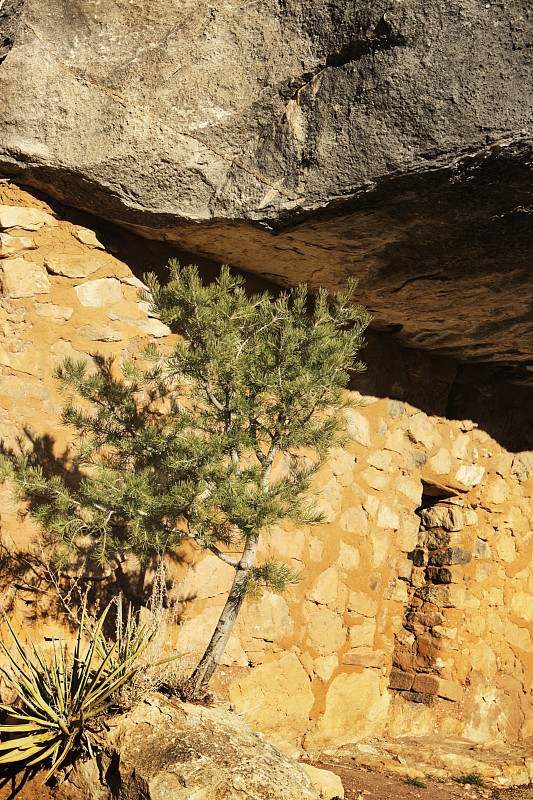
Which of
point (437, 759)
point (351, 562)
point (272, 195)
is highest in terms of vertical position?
point (272, 195)

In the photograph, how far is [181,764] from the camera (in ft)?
7.31

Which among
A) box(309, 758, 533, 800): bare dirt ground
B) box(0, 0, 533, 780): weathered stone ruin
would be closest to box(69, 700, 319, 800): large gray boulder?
box(0, 0, 533, 780): weathered stone ruin

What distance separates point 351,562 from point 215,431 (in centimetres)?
172

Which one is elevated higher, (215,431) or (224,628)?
(215,431)

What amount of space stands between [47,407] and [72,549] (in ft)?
2.02

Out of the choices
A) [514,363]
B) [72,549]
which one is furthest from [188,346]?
[514,363]

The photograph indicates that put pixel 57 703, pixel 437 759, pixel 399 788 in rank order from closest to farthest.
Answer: pixel 57 703, pixel 399 788, pixel 437 759

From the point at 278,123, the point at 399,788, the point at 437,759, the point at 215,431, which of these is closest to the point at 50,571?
the point at 215,431

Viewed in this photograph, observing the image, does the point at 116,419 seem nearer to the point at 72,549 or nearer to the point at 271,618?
the point at 72,549

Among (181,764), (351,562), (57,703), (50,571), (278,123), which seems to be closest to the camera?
(181,764)

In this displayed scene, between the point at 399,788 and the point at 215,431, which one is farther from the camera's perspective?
the point at 399,788

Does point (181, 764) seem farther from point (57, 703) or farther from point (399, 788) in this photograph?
point (399, 788)

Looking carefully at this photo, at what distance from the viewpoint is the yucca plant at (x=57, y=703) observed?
2.26 metres

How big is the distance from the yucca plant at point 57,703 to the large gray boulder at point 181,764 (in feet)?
0.34
